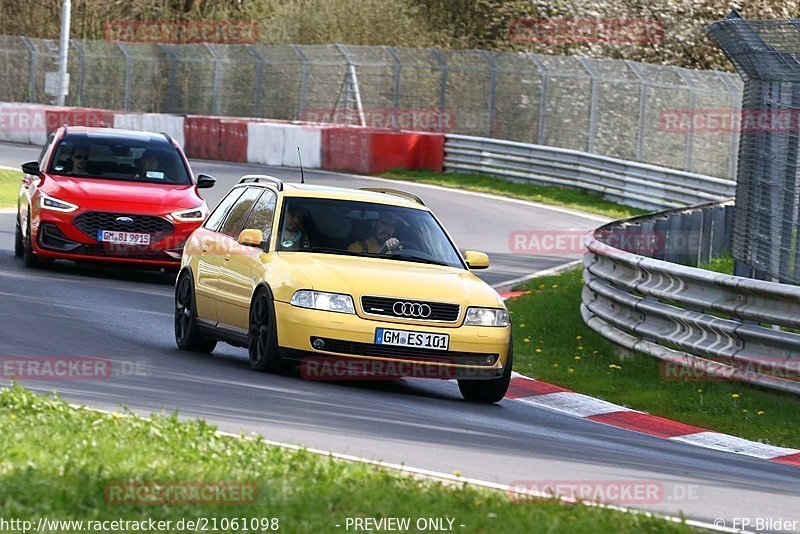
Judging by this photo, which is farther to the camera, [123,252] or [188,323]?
[123,252]

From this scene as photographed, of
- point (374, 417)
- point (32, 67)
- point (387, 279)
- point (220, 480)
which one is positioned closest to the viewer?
point (220, 480)

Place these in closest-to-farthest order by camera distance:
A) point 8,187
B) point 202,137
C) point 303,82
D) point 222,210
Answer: point 222,210, point 8,187, point 202,137, point 303,82

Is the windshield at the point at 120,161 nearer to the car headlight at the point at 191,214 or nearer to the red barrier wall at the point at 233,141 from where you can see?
the car headlight at the point at 191,214

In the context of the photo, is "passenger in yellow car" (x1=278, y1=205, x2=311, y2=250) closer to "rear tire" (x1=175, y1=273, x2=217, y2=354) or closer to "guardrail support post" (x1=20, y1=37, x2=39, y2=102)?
"rear tire" (x1=175, y1=273, x2=217, y2=354)

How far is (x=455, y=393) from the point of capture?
1227cm

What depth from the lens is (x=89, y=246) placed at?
1706cm

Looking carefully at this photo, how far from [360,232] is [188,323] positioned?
1.75 m

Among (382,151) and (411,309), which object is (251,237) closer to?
(411,309)

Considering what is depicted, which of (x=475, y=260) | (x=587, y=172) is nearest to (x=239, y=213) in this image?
(x=475, y=260)

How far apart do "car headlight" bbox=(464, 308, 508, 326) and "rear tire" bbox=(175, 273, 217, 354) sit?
2559 millimetres

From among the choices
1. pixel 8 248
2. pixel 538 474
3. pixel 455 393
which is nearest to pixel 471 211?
pixel 8 248

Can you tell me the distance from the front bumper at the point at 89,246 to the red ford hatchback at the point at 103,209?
0.01m

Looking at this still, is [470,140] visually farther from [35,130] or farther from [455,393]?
[455,393]

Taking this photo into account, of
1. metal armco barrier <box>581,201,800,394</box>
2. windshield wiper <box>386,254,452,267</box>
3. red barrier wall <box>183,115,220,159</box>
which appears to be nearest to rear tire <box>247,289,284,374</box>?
windshield wiper <box>386,254,452,267</box>
